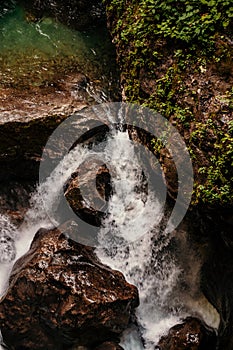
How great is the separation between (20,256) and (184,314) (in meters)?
2.77

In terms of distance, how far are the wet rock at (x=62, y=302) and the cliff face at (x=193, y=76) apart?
74.2 inches

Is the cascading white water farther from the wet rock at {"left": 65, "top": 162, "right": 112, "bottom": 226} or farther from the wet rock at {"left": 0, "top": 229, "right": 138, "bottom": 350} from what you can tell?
the wet rock at {"left": 0, "top": 229, "right": 138, "bottom": 350}

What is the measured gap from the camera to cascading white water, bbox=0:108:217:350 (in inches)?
233

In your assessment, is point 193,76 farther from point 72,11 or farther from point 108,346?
point 72,11

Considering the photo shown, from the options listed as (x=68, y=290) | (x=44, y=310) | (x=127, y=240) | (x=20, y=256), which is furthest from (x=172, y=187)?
(x=20, y=256)

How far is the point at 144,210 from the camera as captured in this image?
596 cm

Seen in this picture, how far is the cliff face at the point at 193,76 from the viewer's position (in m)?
4.45

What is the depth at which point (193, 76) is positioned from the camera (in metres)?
4.88

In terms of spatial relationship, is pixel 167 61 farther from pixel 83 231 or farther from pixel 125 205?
pixel 83 231

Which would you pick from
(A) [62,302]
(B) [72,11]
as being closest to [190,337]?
(A) [62,302]

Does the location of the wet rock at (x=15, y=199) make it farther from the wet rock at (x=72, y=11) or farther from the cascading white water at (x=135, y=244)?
the wet rock at (x=72, y=11)

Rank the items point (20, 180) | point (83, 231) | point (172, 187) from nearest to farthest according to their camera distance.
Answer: point (172, 187) → point (83, 231) → point (20, 180)

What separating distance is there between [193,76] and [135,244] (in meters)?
2.77

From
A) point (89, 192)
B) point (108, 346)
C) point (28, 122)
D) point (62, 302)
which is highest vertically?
point (28, 122)
